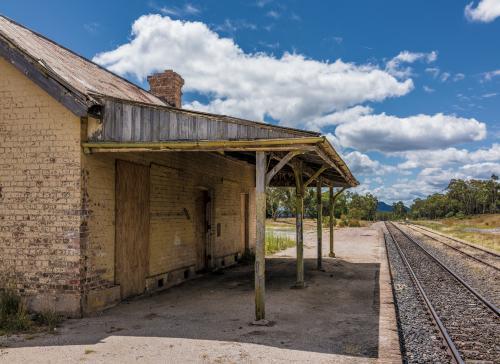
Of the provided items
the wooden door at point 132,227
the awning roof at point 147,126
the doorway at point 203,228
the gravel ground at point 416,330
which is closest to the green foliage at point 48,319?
the wooden door at point 132,227

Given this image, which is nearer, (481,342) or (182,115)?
(481,342)

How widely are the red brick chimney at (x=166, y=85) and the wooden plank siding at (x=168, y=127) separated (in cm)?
798

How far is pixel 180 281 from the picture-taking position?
469 inches

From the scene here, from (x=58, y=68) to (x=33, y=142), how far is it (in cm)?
154

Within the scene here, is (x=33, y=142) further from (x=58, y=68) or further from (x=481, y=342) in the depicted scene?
(x=481, y=342)

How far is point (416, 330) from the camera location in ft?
24.8

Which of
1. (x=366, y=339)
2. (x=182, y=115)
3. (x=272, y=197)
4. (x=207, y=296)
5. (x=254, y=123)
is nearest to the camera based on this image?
(x=366, y=339)

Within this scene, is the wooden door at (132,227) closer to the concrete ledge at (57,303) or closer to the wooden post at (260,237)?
the concrete ledge at (57,303)

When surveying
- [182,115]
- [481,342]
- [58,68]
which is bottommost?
[481,342]

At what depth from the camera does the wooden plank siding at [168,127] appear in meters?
7.62

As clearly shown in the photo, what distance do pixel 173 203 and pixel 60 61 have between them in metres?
4.20

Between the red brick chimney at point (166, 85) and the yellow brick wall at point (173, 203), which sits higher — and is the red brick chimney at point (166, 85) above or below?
above

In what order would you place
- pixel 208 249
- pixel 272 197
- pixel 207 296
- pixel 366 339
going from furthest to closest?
1. pixel 272 197
2. pixel 208 249
3. pixel 207 296
4. pixel 366 339

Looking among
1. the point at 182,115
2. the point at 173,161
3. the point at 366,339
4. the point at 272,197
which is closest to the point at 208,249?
the point at 173,161
